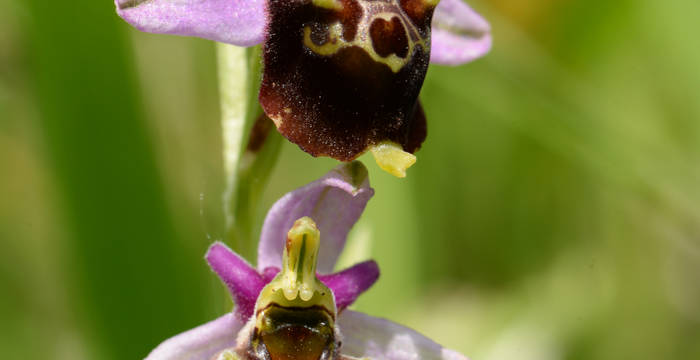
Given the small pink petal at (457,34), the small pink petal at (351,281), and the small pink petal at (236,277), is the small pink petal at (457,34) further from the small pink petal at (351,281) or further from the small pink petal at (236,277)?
the small pink petal at (236,277)

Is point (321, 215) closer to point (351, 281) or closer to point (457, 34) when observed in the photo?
point (351, 281)

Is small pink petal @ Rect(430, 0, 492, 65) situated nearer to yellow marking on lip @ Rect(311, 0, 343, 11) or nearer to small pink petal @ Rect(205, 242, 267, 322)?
yellow marking on lip @ Rect(311, 0, 343, 11)

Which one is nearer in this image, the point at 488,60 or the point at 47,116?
the point at 47,116

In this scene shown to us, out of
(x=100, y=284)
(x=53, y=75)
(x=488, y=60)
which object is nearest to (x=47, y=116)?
(x=53, y=75)

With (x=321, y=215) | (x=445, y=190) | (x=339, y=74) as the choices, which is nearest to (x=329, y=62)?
(x=339, y=74)

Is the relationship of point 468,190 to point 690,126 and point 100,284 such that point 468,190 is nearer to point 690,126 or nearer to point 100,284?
point 690,126

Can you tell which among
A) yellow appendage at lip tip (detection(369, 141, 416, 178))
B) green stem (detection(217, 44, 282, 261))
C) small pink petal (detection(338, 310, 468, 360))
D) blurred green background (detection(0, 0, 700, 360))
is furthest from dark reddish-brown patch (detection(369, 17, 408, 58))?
blurred green background (detection(0, 0, 700, 360))

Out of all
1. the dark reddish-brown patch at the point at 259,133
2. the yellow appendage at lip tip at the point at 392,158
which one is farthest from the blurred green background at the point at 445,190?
the yellow appendage at lip tip at the point at 392,158
